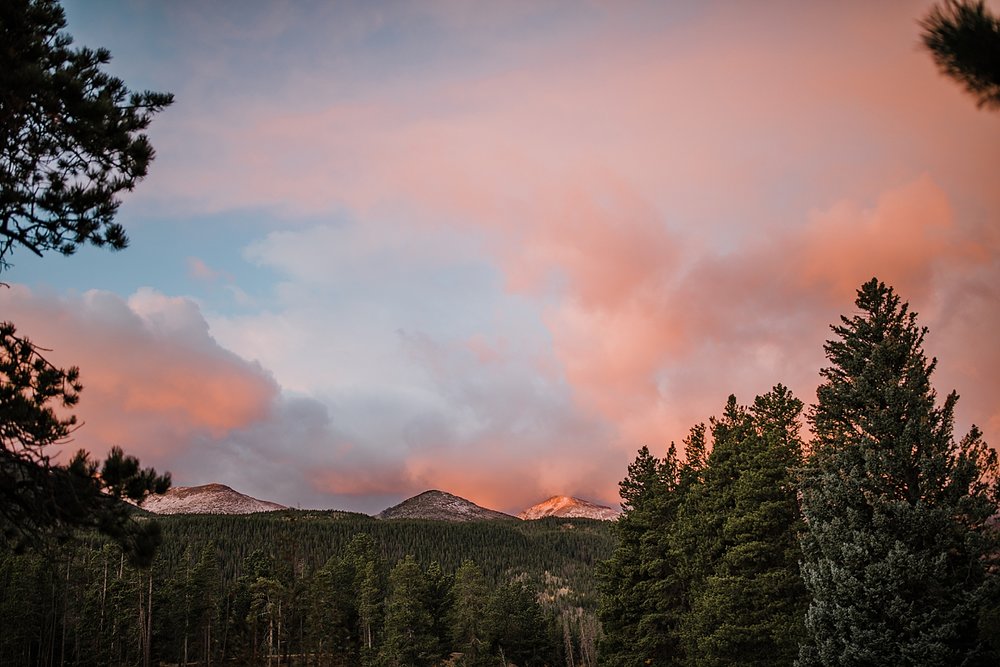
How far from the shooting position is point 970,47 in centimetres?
468

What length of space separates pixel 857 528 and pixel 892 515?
1023mm

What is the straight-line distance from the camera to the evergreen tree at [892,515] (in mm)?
16656

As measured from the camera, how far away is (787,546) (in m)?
23.7

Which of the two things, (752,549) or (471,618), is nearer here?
(752,549)

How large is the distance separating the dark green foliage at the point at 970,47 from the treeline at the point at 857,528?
1514 centimetres

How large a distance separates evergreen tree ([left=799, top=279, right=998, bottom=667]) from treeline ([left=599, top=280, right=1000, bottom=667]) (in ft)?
0.13

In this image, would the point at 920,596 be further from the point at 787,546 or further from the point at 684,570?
the point at 684,570

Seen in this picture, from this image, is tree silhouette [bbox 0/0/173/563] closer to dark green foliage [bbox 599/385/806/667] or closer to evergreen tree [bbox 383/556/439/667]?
dark green foliage [bbox 599/385/806/667]

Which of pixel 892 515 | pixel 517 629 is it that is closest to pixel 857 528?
pixel 892 515

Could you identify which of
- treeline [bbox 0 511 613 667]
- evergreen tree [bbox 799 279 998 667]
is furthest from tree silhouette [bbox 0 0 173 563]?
treeline [bbox 0 511 613 667]

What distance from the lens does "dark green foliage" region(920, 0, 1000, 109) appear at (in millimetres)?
4598

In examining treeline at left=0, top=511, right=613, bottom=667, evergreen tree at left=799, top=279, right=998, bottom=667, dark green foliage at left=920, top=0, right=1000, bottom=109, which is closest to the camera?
dark green foliage at left=920, top=0, right=1000, bottom=109

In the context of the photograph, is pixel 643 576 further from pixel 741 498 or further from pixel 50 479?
pixel 50 479

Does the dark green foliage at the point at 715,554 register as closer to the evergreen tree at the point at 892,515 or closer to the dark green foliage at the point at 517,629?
the evergreen tree at the point at 892,515
